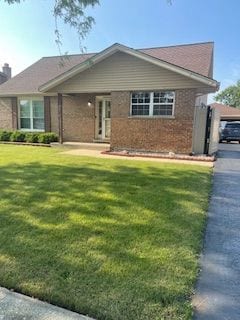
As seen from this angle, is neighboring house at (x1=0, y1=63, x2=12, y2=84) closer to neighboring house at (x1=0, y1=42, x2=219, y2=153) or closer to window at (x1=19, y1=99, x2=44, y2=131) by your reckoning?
window at (x1=19, y1=99, x2=44, y2=131)

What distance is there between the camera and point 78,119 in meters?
16.2

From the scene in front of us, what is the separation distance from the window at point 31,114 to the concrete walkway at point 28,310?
52.6ft

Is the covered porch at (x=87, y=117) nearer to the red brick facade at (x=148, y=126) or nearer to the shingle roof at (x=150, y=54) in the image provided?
the red brick facade at (x=148, y=126)

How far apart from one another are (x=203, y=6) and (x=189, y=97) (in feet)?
11.6

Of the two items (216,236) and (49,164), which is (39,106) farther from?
(216,236)

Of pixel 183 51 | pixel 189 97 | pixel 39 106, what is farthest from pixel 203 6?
pixel 39 106

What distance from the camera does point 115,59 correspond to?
13.0 metres

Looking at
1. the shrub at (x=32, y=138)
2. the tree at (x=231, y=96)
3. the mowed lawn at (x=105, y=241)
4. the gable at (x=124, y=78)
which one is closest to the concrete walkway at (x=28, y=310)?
the mowed lawn at (x=105, y=241)

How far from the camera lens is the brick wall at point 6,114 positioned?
1845cm

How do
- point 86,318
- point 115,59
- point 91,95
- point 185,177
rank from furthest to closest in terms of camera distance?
point 91,95 → point 115,59 → point 185,177 → point 86,318

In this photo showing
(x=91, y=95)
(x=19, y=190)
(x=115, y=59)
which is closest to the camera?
(x=19, y=190)

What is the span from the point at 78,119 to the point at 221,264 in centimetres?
1382

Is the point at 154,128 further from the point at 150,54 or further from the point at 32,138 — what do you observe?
the point at 32,138

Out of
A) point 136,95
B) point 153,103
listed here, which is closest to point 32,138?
point 136,95
